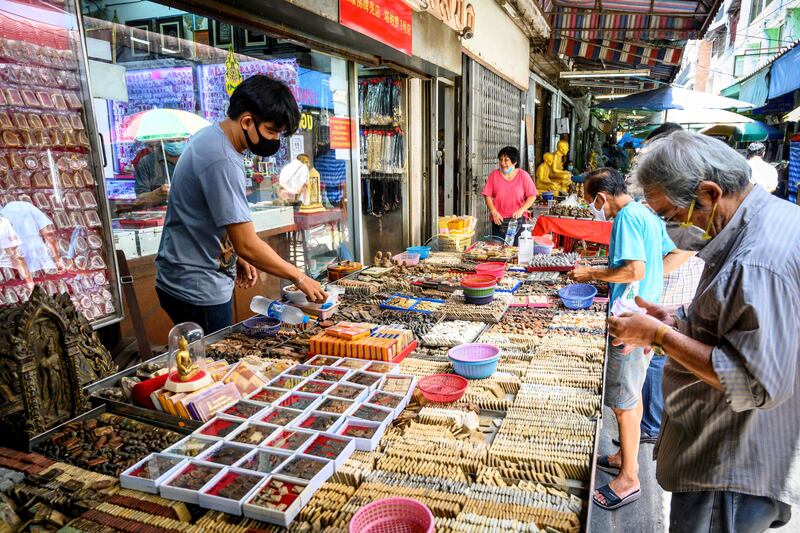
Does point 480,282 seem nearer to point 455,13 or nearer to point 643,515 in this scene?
point 643,515

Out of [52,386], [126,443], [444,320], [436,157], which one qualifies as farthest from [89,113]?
[436,157]

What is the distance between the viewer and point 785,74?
30.1 ft

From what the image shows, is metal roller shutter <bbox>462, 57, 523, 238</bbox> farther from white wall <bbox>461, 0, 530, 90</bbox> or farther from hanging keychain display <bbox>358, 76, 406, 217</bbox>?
hanging keychain display <bbox>358, 76, 406, 217</bbox>

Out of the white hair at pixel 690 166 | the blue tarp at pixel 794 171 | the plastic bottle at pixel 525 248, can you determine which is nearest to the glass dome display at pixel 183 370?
the white hair at pixel 690 166

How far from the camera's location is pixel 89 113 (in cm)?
298

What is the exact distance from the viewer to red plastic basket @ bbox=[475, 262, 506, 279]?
3925 millimetres

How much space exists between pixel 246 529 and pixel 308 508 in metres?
0.16

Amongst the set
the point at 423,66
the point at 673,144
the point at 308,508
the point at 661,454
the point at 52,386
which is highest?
the point at 423,66

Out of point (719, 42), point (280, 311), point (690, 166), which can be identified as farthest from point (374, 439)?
point (719, 42)

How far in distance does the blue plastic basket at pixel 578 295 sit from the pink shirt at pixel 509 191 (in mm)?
Answer: 2851

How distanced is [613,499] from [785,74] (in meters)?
9.61

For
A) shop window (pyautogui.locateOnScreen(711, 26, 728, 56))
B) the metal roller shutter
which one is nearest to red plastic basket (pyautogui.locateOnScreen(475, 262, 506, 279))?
the metal roller shutter

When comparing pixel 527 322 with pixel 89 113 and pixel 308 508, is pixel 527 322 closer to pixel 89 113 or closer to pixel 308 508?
pixel 308 508

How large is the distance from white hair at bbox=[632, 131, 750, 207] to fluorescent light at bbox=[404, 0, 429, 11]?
13.9 feet
